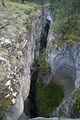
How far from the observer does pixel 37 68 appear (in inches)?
1506

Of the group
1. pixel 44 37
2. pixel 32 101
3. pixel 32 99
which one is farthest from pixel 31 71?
pixel 44 37

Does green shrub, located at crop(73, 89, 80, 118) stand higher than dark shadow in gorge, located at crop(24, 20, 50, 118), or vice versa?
green shrub, located at crop(73, 89, 80, 118)

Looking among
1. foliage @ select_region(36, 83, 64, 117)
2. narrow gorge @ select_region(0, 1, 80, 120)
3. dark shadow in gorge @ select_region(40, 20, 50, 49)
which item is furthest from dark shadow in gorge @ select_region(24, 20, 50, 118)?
dark shadow in gorge @ select_region(40, 20, 50, 49)

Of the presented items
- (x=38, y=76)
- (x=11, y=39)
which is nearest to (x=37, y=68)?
(x=38, y=76)

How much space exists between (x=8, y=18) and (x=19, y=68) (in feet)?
23.6

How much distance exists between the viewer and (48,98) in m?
Result: 34.3

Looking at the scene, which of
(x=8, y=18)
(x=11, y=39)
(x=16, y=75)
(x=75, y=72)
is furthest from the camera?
(x=75, y=72)

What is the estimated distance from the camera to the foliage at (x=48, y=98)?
32750 mm

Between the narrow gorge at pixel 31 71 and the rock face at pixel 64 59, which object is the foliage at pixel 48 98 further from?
the rock face at pixel 64 59

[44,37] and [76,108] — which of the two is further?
[44,37]

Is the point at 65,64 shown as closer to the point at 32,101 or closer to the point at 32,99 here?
the point at 32,99

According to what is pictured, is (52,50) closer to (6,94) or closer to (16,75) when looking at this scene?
(16,75)

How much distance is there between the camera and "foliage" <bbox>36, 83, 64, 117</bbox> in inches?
1289

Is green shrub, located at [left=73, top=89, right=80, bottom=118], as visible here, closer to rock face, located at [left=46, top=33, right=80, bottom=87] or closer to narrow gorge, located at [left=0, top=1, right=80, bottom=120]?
narrow gorge, located at [left=0, top=1, right=80, bottom=120]
